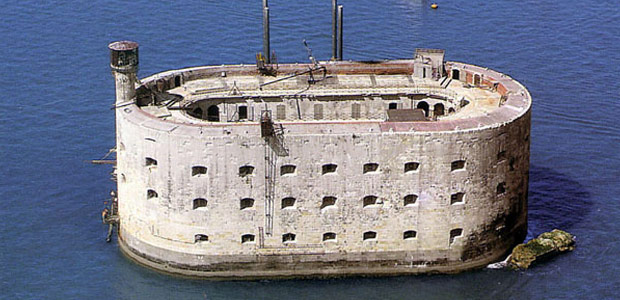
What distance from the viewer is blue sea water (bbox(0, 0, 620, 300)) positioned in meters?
82.1

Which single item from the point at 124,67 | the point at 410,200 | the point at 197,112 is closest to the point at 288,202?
the point at 410,200

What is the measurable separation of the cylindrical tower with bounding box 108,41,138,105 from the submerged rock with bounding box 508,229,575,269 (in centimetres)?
2937

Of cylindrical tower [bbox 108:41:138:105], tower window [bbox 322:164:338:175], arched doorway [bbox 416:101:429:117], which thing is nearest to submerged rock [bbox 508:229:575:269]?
arched doorway [bbox 416:101:429:117]

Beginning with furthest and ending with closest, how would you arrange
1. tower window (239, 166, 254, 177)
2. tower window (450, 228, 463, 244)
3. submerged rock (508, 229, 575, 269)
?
submerged rock (508, 229, 575, 269) < tower window (450, 228, 463, 244) < tower window (239, 166, 254, 177)

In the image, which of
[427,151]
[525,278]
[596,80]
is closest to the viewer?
[427,151]

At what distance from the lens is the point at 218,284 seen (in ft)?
266

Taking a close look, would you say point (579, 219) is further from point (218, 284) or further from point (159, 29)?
point (159, 29)

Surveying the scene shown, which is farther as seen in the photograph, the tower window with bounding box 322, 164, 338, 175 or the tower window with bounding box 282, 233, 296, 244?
the tower window with bounding box 282, 233, 296, 244

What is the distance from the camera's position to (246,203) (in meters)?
79.1

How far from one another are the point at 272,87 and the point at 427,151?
15567 mm

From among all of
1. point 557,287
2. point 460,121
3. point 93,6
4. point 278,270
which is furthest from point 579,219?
point 93,6

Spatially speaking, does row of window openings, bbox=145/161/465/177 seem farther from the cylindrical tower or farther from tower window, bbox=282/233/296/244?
the cylindrical tower

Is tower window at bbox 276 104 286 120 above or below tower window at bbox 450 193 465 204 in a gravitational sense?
above

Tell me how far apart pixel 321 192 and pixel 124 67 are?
16.0 metres
